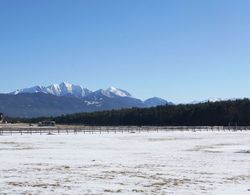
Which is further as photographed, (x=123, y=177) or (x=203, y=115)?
(x=203, y=115)

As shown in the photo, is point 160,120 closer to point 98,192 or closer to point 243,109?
point 243,109

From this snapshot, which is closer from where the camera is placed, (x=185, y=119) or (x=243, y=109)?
(x=243, y=109)

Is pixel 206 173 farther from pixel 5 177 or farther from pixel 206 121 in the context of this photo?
pixel 206 121

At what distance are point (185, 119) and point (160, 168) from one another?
15111 cm

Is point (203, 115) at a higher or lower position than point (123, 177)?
higher

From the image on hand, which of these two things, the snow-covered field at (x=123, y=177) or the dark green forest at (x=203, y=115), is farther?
the dark green forest at (x=203, y=115)

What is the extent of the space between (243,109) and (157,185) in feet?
486

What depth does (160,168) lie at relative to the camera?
30250mm

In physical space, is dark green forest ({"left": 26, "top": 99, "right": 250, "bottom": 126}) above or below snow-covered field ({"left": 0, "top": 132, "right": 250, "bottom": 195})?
above

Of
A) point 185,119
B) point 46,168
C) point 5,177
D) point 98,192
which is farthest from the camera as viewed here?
point 185,119

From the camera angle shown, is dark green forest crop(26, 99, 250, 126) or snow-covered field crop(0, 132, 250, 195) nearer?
snow-covered field crop(0, 132, 250, 195)

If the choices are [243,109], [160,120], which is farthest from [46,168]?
[160,120]

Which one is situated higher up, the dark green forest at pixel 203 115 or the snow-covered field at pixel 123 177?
the dark green forest at pixel 203 115

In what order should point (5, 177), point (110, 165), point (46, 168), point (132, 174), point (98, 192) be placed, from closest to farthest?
point (98, 192) → point (5, 177) → point (132, 174) → point (46, 168) → point (110, 165)
